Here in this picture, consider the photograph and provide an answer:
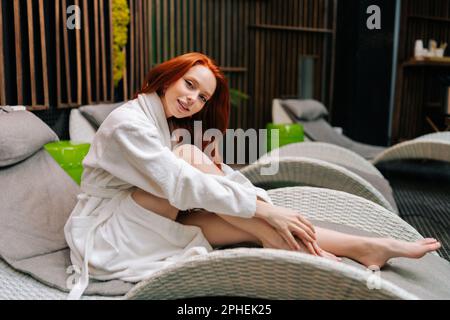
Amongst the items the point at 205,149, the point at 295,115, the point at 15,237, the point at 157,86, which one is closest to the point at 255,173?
the point at 205,149

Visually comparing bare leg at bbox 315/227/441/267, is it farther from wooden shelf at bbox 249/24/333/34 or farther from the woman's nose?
wooden shelf at bbox 249/24/333/34

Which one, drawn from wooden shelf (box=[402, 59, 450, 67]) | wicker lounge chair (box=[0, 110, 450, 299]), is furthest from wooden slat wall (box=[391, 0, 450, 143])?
wicker lounge chair (box=[0, 110, 450, 299])

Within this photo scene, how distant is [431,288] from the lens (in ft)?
4.70

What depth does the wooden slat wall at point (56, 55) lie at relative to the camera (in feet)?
9.23

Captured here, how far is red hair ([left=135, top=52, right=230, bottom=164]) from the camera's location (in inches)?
68.1

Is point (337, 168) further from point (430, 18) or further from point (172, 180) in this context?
point (430, 18)

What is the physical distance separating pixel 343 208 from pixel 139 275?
35.4 inches

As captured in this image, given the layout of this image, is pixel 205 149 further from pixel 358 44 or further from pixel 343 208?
pixel 358 44

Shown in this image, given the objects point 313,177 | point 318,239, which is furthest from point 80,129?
point 318,239

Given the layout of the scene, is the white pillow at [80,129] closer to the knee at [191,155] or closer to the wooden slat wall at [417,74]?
the knee at [191,155]

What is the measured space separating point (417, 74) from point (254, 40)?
2716mm

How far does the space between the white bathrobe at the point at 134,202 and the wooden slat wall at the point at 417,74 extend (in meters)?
6.19

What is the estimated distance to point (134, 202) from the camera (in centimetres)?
163

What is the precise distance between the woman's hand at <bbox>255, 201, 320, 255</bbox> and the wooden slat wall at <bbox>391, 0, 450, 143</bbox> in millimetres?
6123
